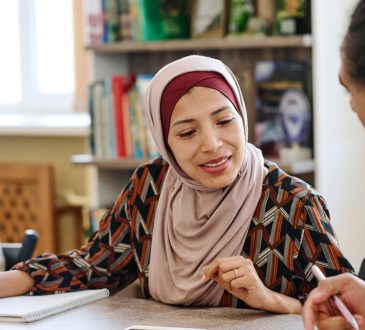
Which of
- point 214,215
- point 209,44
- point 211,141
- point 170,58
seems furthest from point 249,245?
point 170,58

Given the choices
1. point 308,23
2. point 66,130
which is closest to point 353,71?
point 308,23

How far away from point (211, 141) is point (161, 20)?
5.74 feet

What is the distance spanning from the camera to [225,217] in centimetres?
197

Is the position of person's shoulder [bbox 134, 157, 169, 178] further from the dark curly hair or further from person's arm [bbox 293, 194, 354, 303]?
the dark curly hair

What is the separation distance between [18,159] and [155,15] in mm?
1422

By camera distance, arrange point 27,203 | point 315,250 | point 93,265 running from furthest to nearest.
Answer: point 27,203 < point 93,265 < point 315,250

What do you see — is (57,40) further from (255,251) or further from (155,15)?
(255,251)

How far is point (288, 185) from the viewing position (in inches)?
77.5

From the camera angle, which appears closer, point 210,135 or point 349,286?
point 349,286

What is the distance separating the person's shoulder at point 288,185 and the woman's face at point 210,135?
81 millimetres

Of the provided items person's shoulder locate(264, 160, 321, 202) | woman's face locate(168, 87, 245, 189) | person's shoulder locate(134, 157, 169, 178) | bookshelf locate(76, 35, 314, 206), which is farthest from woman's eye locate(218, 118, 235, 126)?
bookshelf locate(76, 35, 314, 206)

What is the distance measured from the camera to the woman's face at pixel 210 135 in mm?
1958

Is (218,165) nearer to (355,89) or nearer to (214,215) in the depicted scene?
(214,215)

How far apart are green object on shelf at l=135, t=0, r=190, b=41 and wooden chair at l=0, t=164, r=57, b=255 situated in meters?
1.03
